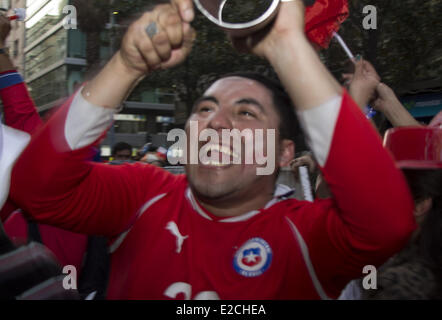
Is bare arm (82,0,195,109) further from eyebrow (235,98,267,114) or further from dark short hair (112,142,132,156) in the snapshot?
dark short hair (112,142,132,156)

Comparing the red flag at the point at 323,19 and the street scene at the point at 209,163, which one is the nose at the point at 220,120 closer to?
the street scene at the point at 209,163

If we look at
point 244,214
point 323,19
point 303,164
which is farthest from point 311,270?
point 303,164

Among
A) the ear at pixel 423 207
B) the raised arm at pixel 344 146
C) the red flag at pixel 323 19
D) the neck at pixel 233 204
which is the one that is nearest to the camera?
the raised arm at pixel 344 146

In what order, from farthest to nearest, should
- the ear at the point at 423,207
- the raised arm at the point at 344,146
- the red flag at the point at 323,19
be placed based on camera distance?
the ear at the point at 423,207, the red flag at the point at 323,19, the raised arm at the point at 344,146

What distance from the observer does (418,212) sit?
4.57 ft

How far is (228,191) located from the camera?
1171mm

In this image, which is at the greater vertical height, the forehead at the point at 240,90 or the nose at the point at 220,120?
the forehead at the point at 240,90

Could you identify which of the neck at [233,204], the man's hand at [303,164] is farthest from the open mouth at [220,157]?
the man's hand at [303,164]

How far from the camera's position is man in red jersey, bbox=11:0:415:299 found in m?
0.90

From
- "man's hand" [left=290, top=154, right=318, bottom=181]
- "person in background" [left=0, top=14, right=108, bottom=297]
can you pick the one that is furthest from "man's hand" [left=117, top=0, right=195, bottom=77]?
"man's hand" [left=290, top=154, right=318, bottom=181]

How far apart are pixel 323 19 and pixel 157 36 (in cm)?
49

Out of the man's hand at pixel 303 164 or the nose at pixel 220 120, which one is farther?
the man's hand at pixel 303 164

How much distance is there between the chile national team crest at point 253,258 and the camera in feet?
3.69

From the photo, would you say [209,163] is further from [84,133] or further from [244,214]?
[84,133]
